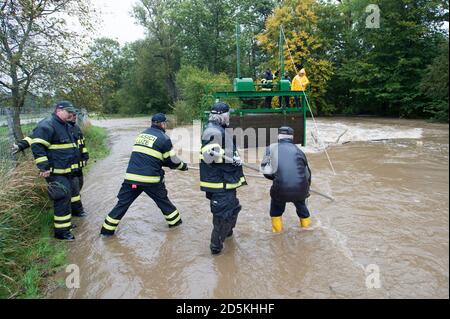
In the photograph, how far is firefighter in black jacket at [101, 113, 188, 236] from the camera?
16.3 feet

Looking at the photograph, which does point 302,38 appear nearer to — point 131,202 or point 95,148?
point 95,148

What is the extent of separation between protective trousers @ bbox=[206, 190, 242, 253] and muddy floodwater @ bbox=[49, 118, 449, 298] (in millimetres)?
212

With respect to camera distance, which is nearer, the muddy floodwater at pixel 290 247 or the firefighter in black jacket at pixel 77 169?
the muddy floodwater at pixel 290 247

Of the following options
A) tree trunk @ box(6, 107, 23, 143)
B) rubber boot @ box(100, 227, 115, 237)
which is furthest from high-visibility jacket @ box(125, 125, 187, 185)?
tree trunk @ box(6, 107, 23, 143)

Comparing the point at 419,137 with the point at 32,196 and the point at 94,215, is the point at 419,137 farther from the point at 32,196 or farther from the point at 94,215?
the point at 32,196

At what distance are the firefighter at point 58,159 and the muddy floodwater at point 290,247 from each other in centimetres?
39

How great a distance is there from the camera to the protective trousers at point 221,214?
436 centimetres

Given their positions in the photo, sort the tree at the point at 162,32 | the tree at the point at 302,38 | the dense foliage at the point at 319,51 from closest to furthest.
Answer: the dense foliage at the point at 319,51 < the tree at the point at 302,38 < the tree at the point at 162,32

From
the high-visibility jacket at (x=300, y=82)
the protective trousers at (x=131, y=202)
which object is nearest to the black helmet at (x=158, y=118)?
the protective trousers at (x=131, y=202)

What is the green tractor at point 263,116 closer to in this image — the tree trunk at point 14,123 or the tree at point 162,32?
the tree trunk at point 14,123

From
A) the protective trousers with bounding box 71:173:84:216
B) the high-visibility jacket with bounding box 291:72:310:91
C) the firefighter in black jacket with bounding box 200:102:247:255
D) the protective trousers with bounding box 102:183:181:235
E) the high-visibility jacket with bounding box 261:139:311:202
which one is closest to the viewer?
the firefighter in black jacket with bounding box 200:102:247:255

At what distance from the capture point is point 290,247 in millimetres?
4664

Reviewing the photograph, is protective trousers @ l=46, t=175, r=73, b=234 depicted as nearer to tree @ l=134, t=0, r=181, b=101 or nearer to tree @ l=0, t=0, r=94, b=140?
tree @ l=0, t=0, r=94, b=140
